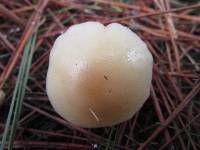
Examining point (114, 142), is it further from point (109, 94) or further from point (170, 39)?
point (170, 39)

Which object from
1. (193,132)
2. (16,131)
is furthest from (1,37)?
(193,132)

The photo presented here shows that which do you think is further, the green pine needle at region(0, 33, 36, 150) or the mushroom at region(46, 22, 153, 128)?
the green pine needle at region(0, 33, 36, 150)

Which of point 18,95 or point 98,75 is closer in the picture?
point 98,75

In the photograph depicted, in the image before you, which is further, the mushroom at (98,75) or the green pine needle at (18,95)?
the green pine needle at (18,95)

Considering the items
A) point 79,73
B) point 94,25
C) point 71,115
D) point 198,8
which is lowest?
point 71,115
